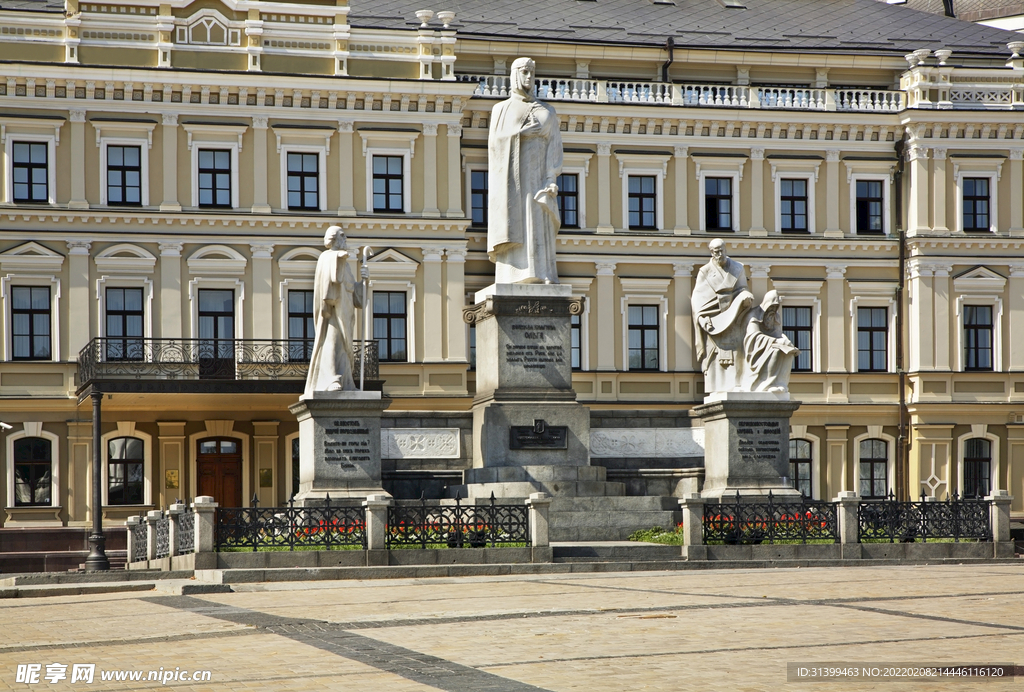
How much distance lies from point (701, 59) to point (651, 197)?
187 inches

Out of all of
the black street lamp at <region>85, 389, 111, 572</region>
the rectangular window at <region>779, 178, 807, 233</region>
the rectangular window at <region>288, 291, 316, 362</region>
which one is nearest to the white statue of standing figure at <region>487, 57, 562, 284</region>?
the black street lamp at <region>85, 389, 111, 572</region>

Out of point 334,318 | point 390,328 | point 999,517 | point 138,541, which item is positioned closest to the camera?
point 999,517

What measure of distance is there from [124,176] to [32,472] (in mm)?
8383

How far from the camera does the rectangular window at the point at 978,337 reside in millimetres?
47219

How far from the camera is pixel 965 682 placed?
30.5ft

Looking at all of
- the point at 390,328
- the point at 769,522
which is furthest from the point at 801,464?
the point at 769,522

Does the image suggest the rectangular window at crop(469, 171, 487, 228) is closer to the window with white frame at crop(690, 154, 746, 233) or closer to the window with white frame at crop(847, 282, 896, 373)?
the window with white frame at crop(690, 154, 746, 233)

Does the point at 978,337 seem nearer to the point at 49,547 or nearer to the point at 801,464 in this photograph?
the point at 801,464

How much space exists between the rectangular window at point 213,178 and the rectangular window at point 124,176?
66.4 inches

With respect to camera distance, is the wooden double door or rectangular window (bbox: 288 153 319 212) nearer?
the wooden double door

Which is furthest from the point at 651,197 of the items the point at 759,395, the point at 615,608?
the point at 615,608

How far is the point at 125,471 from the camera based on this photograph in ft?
137

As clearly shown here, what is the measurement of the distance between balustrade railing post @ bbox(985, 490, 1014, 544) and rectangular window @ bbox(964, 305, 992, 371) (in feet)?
86.0

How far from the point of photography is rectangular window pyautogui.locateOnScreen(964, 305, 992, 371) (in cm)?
4722
